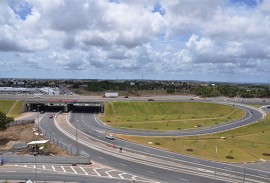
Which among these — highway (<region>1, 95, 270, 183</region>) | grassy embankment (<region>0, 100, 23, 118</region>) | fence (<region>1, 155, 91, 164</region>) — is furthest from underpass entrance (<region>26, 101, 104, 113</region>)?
fence (<region>1, 155, 91, 164</region>)

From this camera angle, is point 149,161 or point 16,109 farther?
point 16,109

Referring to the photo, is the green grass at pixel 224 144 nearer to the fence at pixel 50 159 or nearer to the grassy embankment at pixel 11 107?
the fence at pixel 50 159

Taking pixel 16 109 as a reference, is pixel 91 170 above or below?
below

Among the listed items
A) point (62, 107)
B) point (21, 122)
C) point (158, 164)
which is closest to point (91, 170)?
point (158, 164)

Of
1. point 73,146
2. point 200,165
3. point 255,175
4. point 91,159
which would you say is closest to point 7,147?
point 73,146

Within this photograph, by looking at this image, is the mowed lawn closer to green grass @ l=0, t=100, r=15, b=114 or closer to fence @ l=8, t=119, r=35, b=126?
fence @ l=8, t=119, r=35, b=126

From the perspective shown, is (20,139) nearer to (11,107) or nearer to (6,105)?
(11,107)

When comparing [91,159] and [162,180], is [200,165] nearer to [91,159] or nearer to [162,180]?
[162,180]
